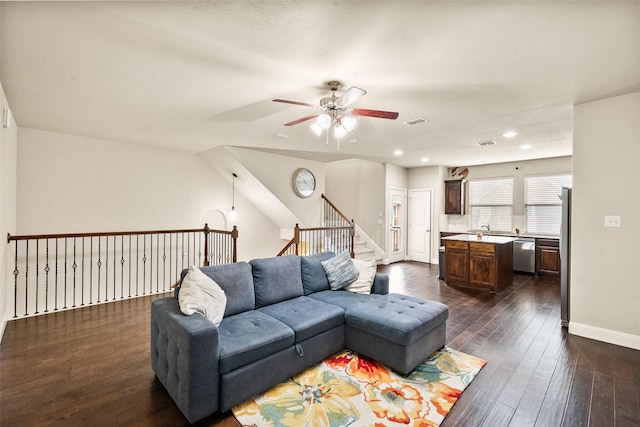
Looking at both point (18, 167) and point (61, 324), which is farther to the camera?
point (18, 167)

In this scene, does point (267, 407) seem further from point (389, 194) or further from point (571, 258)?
point (389, 194)

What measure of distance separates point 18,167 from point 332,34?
4.99 m

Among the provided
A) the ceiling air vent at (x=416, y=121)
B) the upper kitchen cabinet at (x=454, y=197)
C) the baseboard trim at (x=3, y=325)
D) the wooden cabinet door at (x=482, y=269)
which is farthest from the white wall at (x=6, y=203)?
the upper kitchen cabinet at (x=454, y=197)

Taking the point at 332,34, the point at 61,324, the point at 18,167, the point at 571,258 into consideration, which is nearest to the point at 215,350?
the point at 332,34

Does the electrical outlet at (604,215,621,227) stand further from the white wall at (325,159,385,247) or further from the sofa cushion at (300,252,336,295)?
the white wall at (325,159,385,247)

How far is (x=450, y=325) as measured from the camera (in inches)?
141

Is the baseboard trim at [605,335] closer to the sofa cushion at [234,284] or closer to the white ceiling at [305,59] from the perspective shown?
the white ceiling at [305,59]

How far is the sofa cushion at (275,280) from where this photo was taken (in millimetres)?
2959

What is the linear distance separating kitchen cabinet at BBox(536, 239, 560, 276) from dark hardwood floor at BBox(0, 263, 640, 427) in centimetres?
265

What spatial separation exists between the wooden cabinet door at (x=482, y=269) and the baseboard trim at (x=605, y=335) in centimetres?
155

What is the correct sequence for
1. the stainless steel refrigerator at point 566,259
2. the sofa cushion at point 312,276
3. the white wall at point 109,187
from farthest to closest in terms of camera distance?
1. the white wall at point 109,187
2. the stainless steel refrigerator at point 566,259
3. the sofa cushion at point 312,276

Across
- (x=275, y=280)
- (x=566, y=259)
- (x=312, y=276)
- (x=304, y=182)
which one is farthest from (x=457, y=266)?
(x=275, y=280)

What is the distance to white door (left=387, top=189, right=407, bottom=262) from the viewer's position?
25.6 ft

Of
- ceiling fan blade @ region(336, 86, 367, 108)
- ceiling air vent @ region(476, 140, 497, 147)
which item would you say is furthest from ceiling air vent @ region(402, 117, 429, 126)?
ceiling air vent @ region(476, 140, 497, 147)
